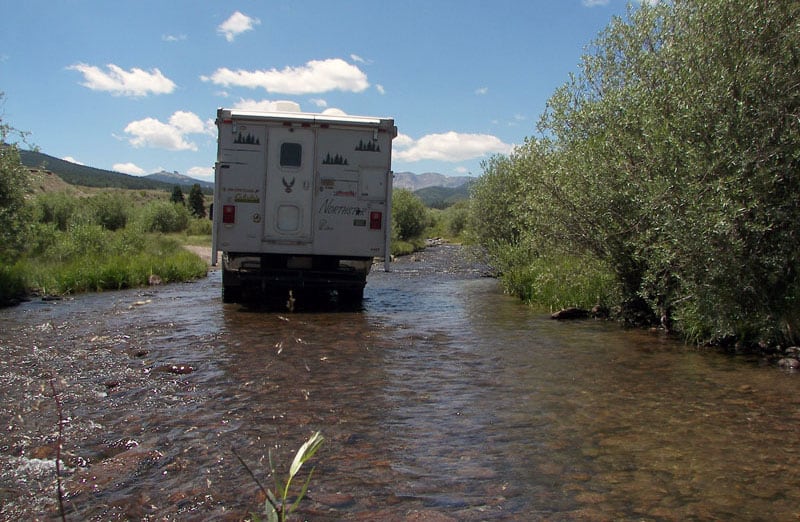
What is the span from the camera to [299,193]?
43.2 ft

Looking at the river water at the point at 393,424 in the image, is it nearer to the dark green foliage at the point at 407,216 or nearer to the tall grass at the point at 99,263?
the tall grass at the point at 99,263

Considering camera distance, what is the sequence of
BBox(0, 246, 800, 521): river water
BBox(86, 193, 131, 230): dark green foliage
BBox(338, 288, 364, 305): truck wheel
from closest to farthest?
A: BBox(0, 246, 800, 521): river water
BBox(338, 288, 364, 305): truck wheel
BBox(86, 193, 131, 230): dark green foliage

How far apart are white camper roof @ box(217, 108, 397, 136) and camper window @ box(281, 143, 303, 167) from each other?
475 mm

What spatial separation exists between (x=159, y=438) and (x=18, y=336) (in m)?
6.00

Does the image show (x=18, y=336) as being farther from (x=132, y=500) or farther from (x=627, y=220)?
(x=627, y=220)

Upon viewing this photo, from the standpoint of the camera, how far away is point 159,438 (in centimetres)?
543

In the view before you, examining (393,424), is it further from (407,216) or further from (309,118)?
(407,216)

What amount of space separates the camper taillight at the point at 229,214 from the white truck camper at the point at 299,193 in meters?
0.02

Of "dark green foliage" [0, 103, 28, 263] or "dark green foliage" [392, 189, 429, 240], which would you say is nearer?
"dark green foliage" [0, 103, 28, 263]

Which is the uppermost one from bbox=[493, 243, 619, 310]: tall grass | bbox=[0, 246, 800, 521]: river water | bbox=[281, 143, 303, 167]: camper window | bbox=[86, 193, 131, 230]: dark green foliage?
bbox=[281, 143, 303, 167]: camper window

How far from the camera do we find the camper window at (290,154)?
13.0 metres

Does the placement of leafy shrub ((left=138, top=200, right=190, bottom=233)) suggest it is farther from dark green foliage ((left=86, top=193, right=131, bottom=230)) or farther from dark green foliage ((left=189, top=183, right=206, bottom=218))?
dark green foliage ((left=189, top=183, right=206, bottom=218))

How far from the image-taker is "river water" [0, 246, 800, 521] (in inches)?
170

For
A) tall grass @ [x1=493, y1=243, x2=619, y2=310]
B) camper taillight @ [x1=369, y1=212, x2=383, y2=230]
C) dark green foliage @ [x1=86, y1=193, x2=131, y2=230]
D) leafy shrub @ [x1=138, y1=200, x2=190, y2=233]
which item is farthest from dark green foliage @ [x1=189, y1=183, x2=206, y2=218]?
camper taillight @ [x1=369, y1=212, x2=383, y2=230]
